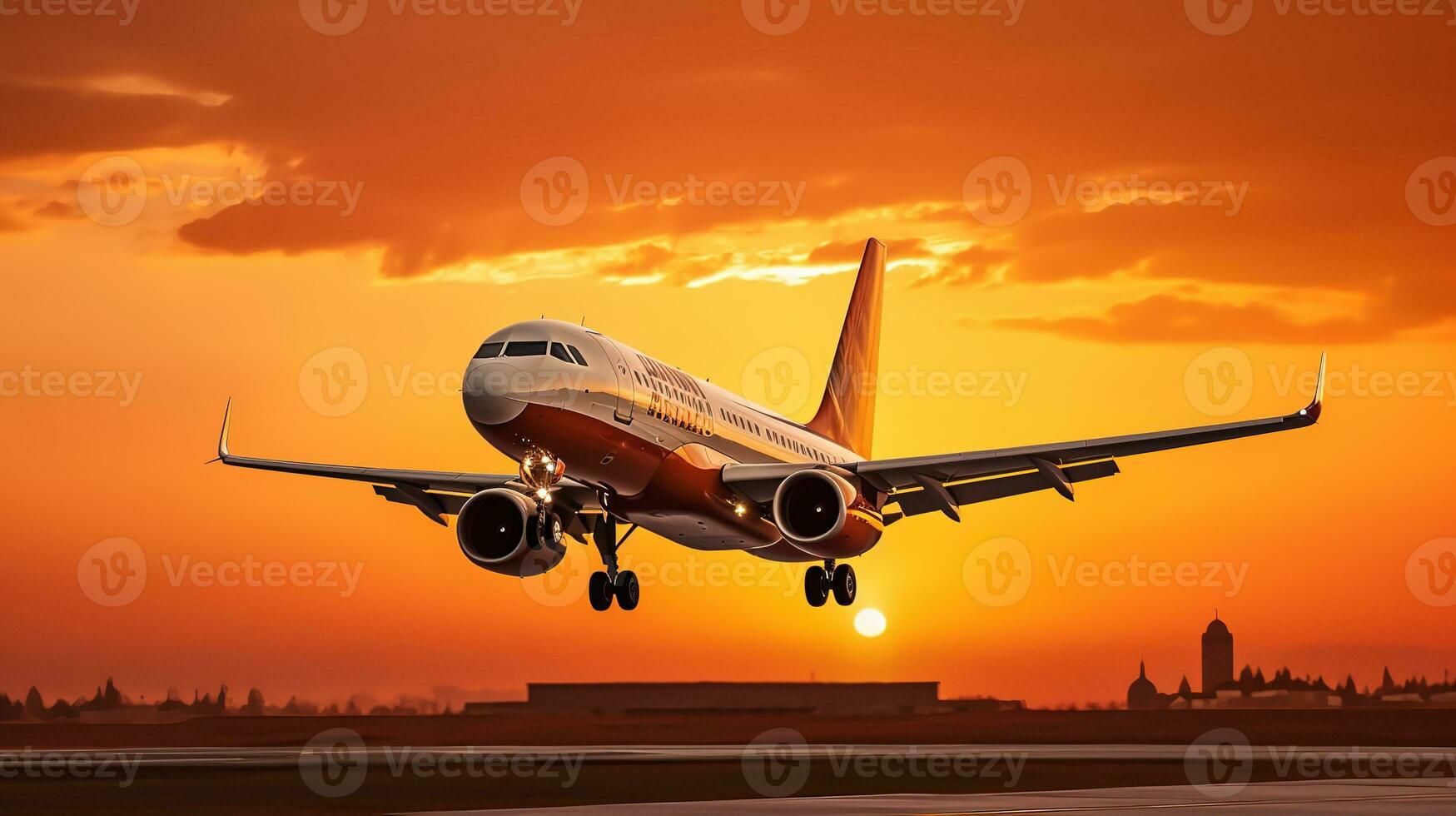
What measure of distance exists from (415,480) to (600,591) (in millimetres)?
6209

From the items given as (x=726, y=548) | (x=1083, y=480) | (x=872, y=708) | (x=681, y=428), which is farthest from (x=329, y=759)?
(x=872, y=708)

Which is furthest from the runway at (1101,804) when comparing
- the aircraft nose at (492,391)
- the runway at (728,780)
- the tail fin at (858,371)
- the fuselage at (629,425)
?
the tail fin at (858,371)

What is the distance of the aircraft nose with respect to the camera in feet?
112

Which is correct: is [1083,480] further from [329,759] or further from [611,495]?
[329,759]

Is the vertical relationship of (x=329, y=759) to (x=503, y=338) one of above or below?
below

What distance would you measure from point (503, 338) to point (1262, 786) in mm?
22895

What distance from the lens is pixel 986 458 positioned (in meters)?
43.1

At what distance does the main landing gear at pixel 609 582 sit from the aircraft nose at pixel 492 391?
9.57m

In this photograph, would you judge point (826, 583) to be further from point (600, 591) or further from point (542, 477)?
point (542, 477)

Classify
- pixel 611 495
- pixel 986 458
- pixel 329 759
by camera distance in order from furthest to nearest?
pixel 329 759
pixel 986 458
pixel 611 495

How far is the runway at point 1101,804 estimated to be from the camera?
35281 mm

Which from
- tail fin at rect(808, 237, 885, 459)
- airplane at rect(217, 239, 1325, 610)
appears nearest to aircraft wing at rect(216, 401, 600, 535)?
airplane at rect(217, 239, 1325, 610)

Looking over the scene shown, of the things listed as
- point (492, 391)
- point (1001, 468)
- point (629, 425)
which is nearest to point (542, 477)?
point (629, 425)

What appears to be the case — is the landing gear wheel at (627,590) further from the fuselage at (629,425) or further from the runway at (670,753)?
the runway at (670,753)
